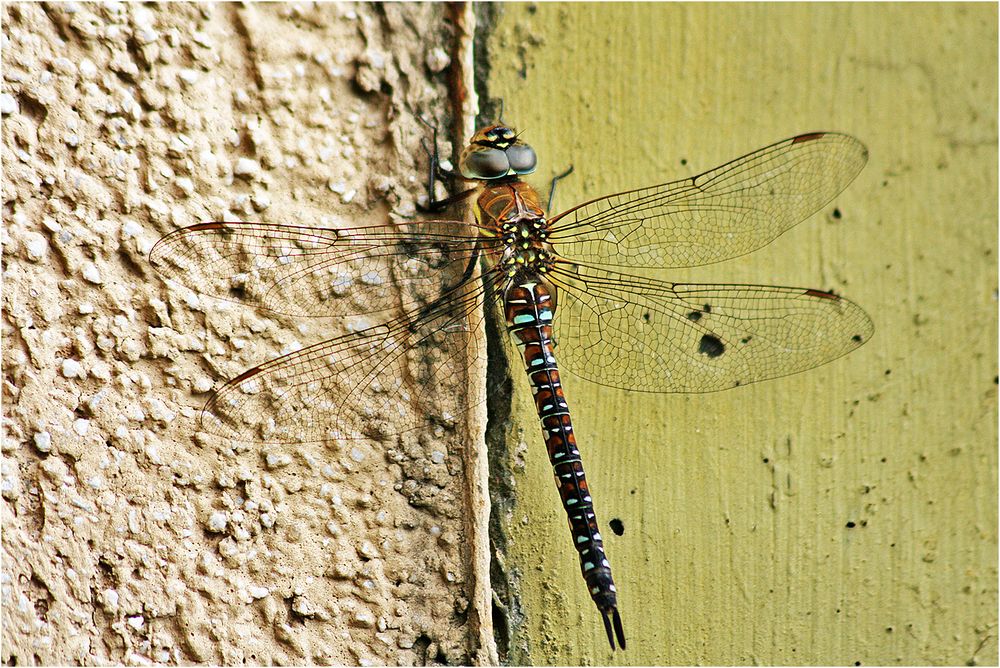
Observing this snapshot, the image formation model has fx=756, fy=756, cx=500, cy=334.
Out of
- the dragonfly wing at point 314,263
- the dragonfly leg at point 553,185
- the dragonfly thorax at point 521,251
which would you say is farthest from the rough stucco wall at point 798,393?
the dragonfly wing at point 314,263

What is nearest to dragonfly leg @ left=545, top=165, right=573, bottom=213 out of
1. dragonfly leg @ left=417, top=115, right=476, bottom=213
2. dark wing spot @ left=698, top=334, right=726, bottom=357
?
dragonfly leg @ left=417, top=115, right=476, bottom=213

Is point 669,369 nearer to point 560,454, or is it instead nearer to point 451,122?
point 560,454

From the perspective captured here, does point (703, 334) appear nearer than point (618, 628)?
No

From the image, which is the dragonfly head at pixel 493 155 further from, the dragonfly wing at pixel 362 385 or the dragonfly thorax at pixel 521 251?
the dragonfly wing at pixel 362 385

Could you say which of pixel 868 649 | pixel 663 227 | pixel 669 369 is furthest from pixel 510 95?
pixel 868 649

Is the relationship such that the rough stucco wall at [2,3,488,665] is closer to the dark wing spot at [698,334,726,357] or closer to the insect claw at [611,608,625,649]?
the insect claw at [611,608,625,649]

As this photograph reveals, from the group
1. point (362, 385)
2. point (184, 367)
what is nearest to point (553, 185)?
point (362, 385)

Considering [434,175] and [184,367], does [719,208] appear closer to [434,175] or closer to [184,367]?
[434,175]
